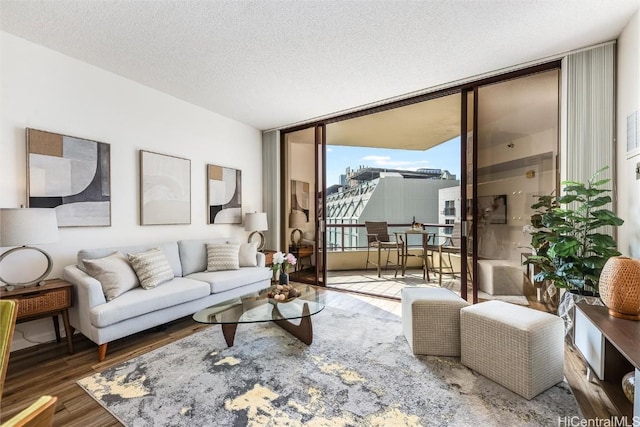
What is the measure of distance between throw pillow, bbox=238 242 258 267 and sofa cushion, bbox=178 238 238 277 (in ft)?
1.51

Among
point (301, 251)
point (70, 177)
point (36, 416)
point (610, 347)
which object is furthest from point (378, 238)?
point (36, 416)

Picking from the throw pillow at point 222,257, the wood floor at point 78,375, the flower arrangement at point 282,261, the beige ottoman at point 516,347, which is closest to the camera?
the wood floor at point 78,375

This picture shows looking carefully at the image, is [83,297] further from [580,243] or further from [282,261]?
[580,243]

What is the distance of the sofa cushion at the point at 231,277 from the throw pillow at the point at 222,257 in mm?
83

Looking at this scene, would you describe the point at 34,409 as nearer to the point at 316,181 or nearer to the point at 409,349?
the point at 409,349

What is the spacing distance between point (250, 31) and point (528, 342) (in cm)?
307

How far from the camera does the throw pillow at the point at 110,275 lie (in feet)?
8.24

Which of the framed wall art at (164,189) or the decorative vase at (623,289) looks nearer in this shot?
the decorative vase at (623,289)

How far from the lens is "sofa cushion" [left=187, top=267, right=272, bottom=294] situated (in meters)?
3.20

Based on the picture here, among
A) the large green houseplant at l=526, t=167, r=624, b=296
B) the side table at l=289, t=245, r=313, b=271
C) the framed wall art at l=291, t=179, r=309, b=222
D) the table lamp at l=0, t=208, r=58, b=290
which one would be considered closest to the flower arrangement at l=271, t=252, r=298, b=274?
the side table at l=289, t=245, r=313, b=271

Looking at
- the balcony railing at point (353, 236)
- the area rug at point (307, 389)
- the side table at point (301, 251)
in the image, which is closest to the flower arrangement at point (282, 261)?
the area rug at point (307, 389)

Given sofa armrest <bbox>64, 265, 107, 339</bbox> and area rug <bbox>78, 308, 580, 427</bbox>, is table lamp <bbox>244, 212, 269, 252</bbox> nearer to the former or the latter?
area rug <bbox>78, 308, 580, 427</bbox>

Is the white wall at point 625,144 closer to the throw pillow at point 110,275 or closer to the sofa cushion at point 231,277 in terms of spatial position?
the sofa cushion at point 231,277

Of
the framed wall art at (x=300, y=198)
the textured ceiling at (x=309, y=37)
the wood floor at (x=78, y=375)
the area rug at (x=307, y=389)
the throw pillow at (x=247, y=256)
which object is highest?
the textured ceiling at (x=309, y=37)
